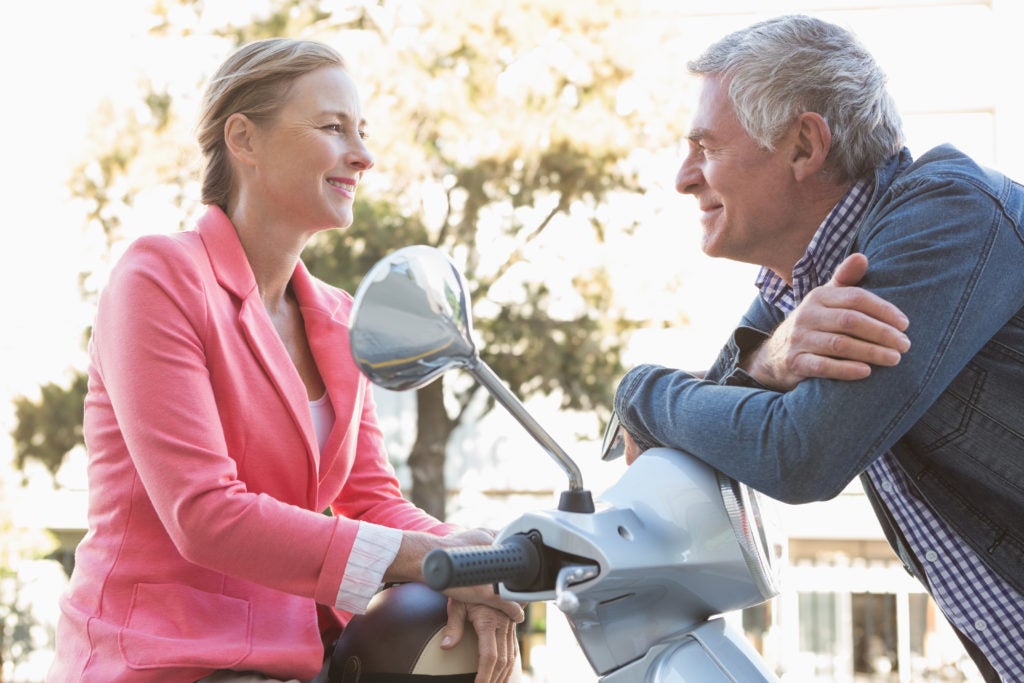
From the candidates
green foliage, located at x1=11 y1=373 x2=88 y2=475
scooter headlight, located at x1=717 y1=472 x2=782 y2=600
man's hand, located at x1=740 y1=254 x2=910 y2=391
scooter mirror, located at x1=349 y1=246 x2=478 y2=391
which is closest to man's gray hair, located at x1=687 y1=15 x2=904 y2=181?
man's hand, located at x1=740 y1=254 x2=910 y2=391

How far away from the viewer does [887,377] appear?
1.18 meters

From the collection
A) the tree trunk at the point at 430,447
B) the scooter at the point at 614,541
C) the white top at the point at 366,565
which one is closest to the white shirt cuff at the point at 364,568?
the white top at the point at 366,565

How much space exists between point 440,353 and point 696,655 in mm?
372

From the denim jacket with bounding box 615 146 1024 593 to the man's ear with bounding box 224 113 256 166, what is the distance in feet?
2.53

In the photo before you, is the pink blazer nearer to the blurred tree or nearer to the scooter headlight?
the scooter headlight

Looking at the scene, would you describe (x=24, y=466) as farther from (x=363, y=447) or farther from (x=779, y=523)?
(x=779, y=523)

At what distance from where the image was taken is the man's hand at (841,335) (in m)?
1.17

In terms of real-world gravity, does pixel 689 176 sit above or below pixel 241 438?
above

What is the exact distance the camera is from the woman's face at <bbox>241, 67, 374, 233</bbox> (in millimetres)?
1792

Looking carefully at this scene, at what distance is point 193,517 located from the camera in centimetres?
142

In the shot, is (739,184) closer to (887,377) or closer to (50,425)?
(887,377)

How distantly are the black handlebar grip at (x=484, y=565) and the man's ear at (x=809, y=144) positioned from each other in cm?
71

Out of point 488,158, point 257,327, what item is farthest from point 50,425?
point 257,327

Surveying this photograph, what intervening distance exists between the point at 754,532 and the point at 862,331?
0.76 ft
